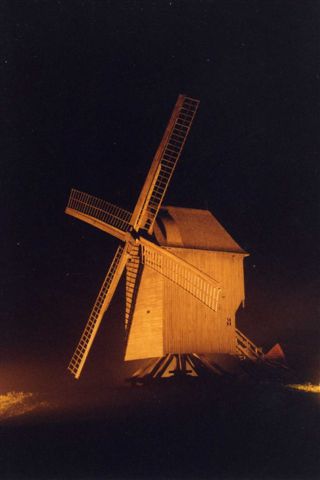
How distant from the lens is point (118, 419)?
16.3 m

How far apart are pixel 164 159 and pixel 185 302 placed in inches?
180

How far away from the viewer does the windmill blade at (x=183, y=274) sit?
18.2 m

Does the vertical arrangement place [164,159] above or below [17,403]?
above

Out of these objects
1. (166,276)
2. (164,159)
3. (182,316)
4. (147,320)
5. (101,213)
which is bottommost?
(147,320)

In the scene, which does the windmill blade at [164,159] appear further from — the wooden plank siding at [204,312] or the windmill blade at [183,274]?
the wooden plank siding at [204,312]

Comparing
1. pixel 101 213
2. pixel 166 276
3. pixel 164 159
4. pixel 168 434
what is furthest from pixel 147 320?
pixel 168 434

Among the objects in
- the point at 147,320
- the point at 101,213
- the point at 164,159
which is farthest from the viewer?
the point at 101,213

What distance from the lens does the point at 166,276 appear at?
19.3 meters

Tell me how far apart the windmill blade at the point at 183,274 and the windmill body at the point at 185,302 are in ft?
1.65

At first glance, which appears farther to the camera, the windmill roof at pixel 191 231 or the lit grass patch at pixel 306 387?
the lit grass patch at pixel 306 387

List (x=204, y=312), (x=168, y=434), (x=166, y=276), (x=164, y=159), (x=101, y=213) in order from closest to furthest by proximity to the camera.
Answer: (x=168, y=434) < (x=166, y=276) < (x=164, y=159) < (x=204, y=312) < (x=101, y=213)

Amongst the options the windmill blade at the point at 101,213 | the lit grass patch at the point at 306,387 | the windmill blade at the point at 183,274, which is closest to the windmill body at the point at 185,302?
the windmill blade at the point at 183,274

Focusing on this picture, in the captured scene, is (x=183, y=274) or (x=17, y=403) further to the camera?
(x=17, y=403)

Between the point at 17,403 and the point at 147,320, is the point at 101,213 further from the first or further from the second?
the point at 17,403
